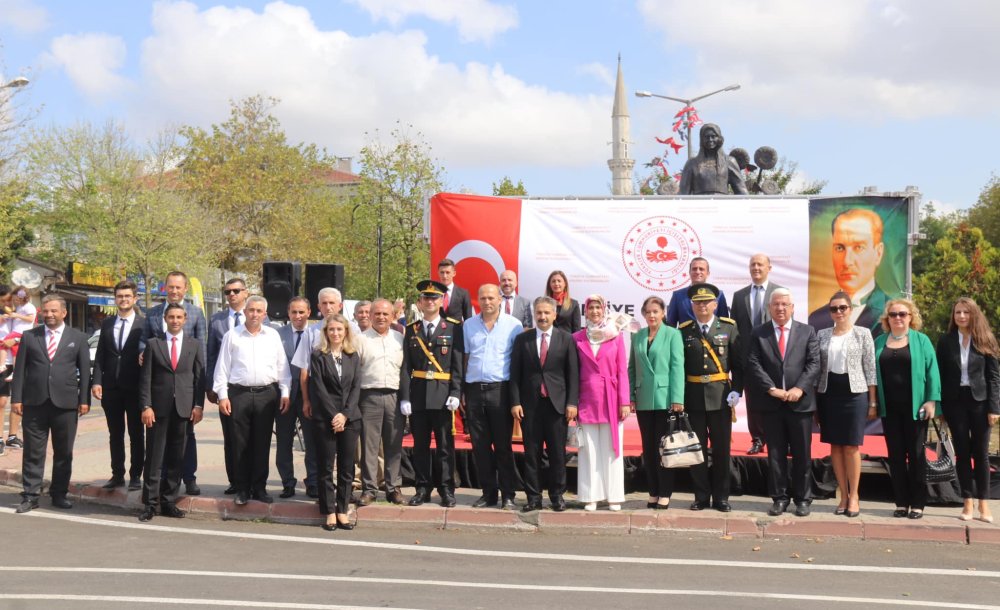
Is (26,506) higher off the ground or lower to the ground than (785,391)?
lower

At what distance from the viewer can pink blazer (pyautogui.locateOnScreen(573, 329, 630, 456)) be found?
28.5 ft

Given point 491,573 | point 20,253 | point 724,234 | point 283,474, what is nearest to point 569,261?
point 724,234

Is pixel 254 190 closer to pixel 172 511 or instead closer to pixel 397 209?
pixel 397 209

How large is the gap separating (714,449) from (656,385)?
766 millimetres

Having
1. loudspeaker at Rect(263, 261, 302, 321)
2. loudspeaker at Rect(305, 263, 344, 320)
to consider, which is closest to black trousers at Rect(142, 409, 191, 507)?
loudspeaker at Rect(263, 261, 302, 321)

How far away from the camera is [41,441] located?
367 inches

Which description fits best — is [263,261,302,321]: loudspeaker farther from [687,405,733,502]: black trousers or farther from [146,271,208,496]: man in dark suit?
[687,405,733,502]: black trousers

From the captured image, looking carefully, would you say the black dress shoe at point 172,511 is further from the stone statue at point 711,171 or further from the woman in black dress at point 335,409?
the stone statue at point 711,171

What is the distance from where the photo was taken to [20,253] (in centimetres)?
3894

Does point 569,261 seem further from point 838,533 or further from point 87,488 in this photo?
point 87,488

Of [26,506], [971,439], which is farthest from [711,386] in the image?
[26,506]

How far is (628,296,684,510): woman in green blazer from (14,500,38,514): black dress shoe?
18.5 ft

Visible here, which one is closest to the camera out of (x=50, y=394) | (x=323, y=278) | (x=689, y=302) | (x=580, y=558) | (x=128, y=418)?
(x=580, y=558)

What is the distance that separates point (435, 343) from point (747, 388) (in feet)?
9.15
